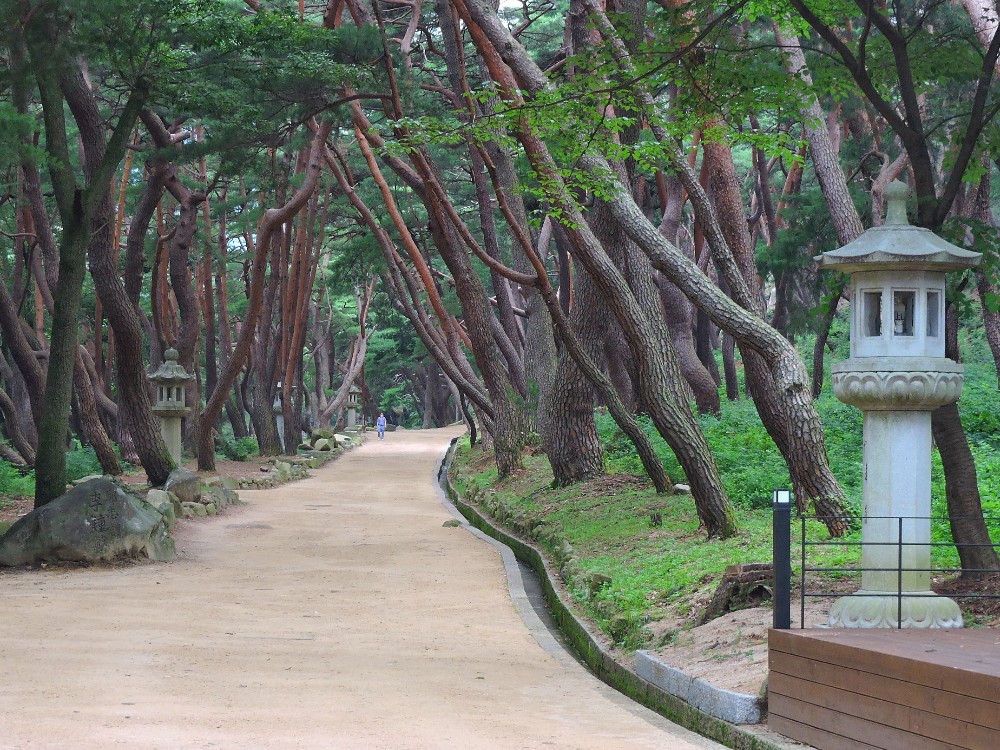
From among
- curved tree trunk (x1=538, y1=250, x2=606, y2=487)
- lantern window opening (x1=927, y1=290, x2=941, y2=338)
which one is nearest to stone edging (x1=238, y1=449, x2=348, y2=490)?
curved tree trunk (x1=538, y1=250, x2=606, y2=487)

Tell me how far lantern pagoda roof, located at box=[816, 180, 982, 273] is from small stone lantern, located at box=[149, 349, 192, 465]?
1650 centimetres

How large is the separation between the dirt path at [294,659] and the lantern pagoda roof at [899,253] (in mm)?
2884

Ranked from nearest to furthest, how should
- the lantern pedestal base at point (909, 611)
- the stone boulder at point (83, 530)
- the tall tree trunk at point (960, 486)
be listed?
1. the lantern pedestal base at point (909, 611)
2. the tall tree trunk at point (960, 486)
3. the stone boulder at point (83, 530)

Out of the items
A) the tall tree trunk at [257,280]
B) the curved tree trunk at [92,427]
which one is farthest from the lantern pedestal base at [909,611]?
the curved tree trunk at [92,427]

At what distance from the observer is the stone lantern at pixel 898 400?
21.8 ft

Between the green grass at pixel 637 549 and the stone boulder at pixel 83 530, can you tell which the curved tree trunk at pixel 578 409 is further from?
the stone boulder at pixel 83 530

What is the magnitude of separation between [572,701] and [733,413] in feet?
45.1

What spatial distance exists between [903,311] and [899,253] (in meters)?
0.42

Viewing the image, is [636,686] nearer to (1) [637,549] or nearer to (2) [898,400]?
(2) [898,400]

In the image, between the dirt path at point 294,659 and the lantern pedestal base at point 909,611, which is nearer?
the dirt path at point 294,659

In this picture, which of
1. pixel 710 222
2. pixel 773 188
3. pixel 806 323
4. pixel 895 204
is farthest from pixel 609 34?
pixel 773 188

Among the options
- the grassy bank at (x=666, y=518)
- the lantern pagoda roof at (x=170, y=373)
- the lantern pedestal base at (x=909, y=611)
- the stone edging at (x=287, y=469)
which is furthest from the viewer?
the stone edging at (x=287, y=469)

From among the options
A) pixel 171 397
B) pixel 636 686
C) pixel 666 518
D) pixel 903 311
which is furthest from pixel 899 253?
pixel 171 397

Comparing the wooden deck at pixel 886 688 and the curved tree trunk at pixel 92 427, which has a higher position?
the curved tree trunk at pixel 92 427
